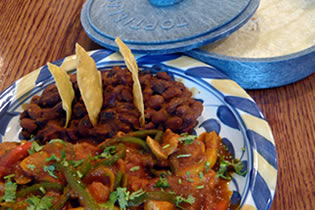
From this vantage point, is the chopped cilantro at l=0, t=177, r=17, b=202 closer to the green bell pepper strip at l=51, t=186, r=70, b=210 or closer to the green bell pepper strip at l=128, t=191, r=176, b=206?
the green bell pepper strip at l=51, t=186, r=70, b=210

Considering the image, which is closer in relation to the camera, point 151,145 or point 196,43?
point 151,145

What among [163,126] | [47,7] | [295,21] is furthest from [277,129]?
[47,7]

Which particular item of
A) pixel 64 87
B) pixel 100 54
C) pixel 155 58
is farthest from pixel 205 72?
pixel 64 87

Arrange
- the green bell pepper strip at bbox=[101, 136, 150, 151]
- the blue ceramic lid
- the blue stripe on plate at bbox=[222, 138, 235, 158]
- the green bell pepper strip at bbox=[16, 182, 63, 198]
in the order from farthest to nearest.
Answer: the blue ceramic lid, the blue stripe on plate at bbox=[222, 138, 235, 158], the green bell pepper strip at bbox=[101, 136, 150, 151], the green bell pepper strip at bbox=[16, 182, 63, 198]

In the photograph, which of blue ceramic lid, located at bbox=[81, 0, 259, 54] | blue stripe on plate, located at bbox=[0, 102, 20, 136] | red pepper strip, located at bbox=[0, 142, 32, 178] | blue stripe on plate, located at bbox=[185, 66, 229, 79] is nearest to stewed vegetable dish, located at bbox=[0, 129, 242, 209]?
red pepper strip, located at bbox=[0, 142, 32, 178]

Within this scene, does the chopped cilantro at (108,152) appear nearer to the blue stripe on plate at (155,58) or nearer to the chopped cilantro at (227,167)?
the chopped cilantro at (227,167)

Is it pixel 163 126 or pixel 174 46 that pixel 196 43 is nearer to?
pixel 174 46

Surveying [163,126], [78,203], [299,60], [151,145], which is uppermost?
[299,60]

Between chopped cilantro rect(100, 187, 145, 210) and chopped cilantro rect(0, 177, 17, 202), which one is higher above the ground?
chopped cilantro rect(100, 187, 145, 210)
